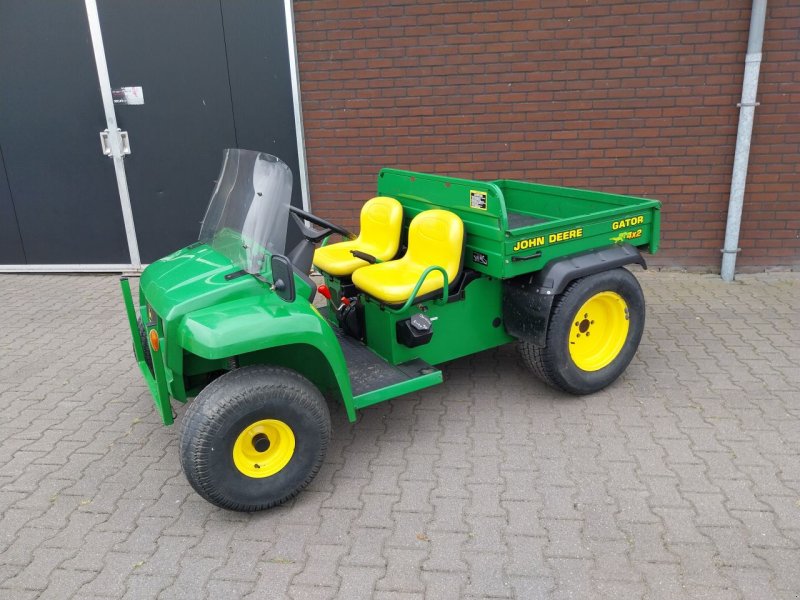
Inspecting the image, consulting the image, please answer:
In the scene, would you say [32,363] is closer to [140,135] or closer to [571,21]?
[140,135]

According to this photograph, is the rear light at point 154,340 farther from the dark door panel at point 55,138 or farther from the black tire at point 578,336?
the dark door panel at point 55,138

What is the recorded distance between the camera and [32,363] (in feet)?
15.1

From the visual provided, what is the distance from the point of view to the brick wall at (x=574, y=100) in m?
5.42

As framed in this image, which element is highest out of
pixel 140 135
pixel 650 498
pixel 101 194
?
pixel 140 135

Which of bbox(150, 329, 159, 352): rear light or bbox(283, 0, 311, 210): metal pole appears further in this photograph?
bbox(283, 0, 311, 210): metal pole

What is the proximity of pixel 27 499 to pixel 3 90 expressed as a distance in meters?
4.57

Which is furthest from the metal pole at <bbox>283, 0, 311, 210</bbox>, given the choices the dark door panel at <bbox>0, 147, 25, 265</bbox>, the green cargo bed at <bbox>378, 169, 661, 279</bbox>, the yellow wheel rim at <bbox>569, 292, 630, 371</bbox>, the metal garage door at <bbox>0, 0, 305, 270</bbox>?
the yellow wheel rim at <bbox>569, 292, 630, 371</bbox>

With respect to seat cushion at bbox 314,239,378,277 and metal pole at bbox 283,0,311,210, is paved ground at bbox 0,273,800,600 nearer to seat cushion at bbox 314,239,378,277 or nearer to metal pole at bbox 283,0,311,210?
seat cushion at bbox 314,239,378,277

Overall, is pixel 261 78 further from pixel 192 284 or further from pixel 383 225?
pixel 192 284

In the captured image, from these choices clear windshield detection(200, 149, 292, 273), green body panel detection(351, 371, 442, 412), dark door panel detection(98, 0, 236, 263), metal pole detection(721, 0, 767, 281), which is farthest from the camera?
dark door panel detection(98, 0, 236, 263)

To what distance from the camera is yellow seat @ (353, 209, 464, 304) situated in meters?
3.44

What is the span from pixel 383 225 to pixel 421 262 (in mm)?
481

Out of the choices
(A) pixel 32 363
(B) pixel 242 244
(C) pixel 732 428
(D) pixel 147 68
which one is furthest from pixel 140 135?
(C) pixel 732 428

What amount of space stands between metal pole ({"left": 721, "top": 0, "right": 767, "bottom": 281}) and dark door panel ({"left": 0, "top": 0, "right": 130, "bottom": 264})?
5.73 metres
